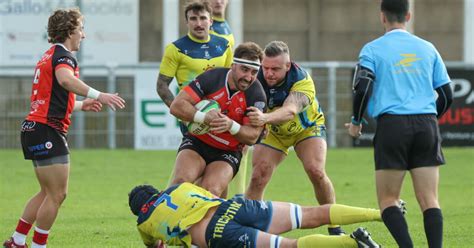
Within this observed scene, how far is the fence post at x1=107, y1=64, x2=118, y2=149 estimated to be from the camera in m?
23.1

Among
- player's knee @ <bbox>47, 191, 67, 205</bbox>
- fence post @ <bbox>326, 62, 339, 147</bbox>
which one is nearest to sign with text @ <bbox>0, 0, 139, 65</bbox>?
fence post @ <bbox>326, 62, 339, 147</bbox>

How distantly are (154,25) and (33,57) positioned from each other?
5581 millimetres

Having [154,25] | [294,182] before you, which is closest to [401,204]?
[294,182]

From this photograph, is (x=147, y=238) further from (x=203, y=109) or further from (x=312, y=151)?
(x=312, y=151)

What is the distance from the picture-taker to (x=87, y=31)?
1208 inches

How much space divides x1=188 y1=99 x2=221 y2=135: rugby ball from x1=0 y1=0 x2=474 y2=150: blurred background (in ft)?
40.8

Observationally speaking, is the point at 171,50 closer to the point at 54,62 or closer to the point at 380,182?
the point at 54,62

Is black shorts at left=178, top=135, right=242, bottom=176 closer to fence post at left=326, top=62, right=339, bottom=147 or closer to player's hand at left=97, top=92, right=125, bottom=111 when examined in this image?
player's hand at left=97, top=92, right=125, bottom=111

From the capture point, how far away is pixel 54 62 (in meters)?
9.68

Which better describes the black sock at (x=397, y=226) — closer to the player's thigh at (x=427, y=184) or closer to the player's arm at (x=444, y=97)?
the player's thigh at (x=427, y=184)

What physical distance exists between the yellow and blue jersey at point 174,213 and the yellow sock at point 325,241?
2.36ft

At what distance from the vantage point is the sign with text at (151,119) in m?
22.5

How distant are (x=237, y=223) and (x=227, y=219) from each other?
0.08 meters

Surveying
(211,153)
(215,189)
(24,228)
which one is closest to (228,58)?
(211,153)
